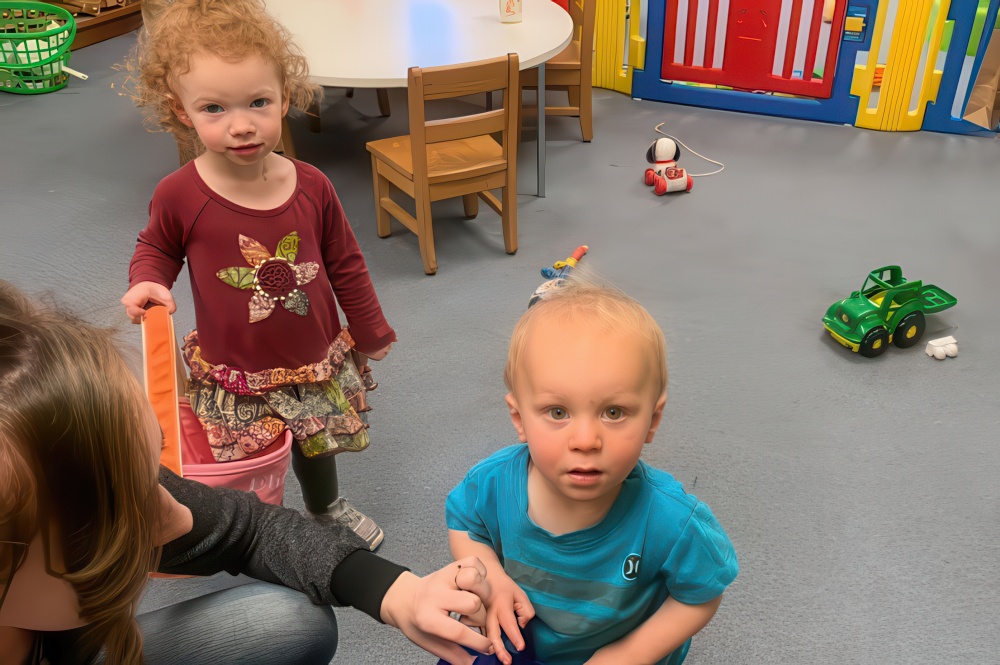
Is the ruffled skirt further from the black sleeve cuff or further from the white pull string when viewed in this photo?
the white pull string

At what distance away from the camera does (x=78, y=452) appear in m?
0.74

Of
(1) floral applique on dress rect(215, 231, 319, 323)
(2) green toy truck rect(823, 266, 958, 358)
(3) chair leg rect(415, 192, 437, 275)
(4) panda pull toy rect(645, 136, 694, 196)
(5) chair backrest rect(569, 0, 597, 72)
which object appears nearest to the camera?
(1) floral applique on dress rect(215, 231, 319, 323)

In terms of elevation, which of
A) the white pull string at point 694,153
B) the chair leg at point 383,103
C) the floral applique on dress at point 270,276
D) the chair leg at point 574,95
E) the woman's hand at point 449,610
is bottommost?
the white pull string at point 694,153

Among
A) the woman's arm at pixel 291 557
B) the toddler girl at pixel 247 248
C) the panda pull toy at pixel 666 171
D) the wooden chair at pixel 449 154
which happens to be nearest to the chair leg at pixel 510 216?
the wooden chair at pixel 449 154

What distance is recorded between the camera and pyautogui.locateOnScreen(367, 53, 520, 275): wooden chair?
2463mm

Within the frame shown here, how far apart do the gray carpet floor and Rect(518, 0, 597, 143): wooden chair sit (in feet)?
0.41

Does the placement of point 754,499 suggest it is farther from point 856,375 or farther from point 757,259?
point 757,259

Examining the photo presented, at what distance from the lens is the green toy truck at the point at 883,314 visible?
2.28 metres

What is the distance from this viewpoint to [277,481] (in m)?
1.43

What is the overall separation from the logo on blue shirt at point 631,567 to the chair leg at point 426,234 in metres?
1.88

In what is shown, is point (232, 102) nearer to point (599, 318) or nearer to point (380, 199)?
point (599, 318)

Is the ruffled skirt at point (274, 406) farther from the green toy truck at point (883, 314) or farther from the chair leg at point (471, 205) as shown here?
the chair leg at point (471, 205)

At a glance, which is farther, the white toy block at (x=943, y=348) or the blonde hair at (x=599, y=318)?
the white toy block at (x=943, y=348)

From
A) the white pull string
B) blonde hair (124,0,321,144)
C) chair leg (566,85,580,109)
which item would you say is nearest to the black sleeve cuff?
blonde hair (124,0,321,144)
